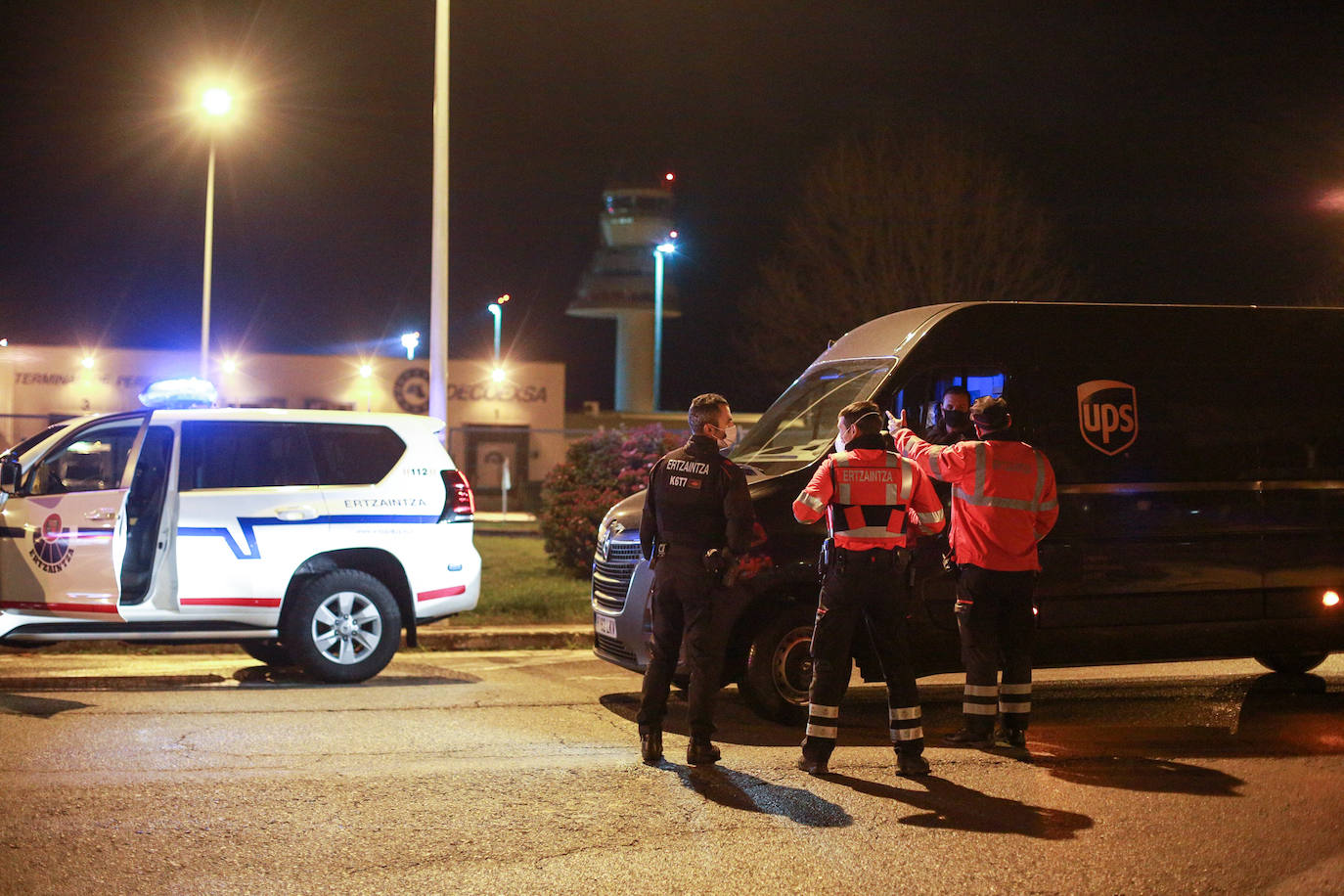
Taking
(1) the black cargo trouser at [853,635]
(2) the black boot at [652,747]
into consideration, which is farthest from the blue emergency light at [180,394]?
(1) the black cargo trouser at [853,635]

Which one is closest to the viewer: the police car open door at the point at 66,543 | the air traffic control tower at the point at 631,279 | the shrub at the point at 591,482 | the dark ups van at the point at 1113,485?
the dark ups van at the point at 1113,485

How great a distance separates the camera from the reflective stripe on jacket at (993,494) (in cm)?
722

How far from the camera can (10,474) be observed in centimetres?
927

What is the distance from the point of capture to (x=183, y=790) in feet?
20.1

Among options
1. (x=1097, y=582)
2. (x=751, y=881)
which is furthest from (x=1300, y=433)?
(x=751, y=881)

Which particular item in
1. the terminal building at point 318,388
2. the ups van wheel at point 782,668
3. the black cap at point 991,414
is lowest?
the ups van wheel at point 782,668

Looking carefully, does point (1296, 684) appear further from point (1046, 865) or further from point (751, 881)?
point (751, 881)

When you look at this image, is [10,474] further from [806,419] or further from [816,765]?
[816,765]

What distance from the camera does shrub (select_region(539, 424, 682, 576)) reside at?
15477 mm

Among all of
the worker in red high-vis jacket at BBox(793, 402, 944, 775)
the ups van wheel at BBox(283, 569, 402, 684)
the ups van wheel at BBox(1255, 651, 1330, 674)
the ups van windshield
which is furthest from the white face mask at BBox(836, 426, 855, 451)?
the ups van wheel at BBox(1255, 651, 1330, 674)

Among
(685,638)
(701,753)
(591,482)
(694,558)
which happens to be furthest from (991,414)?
(591,482)

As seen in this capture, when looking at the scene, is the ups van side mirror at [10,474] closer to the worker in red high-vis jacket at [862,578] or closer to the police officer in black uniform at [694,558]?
the police officer in black uniform at [694,558]

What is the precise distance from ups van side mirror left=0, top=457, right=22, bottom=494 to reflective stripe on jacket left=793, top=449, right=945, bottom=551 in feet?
18.2

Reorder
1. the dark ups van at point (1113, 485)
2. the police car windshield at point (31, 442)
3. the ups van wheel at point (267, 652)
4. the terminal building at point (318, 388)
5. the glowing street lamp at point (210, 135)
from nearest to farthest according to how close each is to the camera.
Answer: the dark ups van at point (1113, 485), the police car windshield at point (31, 442), the ups van wheel at point (267, 652), the glowing street lamp at point (210, 135), the terminal building at point (318, 388)
